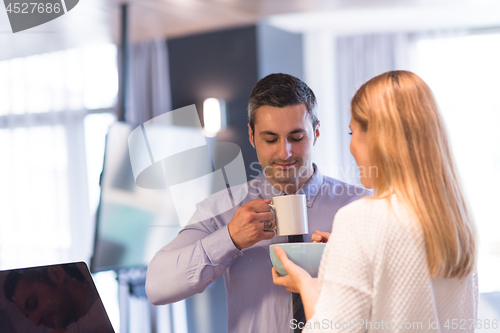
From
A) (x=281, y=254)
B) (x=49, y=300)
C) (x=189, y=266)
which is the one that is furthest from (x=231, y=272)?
(x=49, y=300)

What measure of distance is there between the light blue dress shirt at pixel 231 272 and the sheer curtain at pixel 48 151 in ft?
9.19

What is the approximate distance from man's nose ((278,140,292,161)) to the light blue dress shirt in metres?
0.15

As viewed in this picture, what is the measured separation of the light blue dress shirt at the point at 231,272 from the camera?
1.18m

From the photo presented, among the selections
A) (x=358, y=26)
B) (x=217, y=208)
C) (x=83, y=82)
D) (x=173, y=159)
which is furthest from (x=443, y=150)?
(x=83, y=82)

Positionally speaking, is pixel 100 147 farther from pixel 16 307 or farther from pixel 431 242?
pixel 431 242

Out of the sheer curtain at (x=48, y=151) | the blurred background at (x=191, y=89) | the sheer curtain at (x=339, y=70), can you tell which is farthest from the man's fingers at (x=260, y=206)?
the sheer curtain at (x=48, y=151)

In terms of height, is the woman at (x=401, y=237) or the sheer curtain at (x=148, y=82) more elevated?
the sheer curtain at (x=148, y=82)

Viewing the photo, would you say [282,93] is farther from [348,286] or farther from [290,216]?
[348,286]

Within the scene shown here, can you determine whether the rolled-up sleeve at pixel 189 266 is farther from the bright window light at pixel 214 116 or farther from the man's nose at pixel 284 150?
the bright window light at pixel 214 116

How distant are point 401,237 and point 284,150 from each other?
0.65 m

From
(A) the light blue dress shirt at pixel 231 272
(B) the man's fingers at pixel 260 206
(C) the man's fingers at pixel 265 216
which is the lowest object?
(A) the light blue dress shirt at pixel 231 272

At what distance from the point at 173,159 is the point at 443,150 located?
2546 millimetres

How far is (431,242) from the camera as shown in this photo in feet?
2.34

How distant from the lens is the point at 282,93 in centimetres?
134
